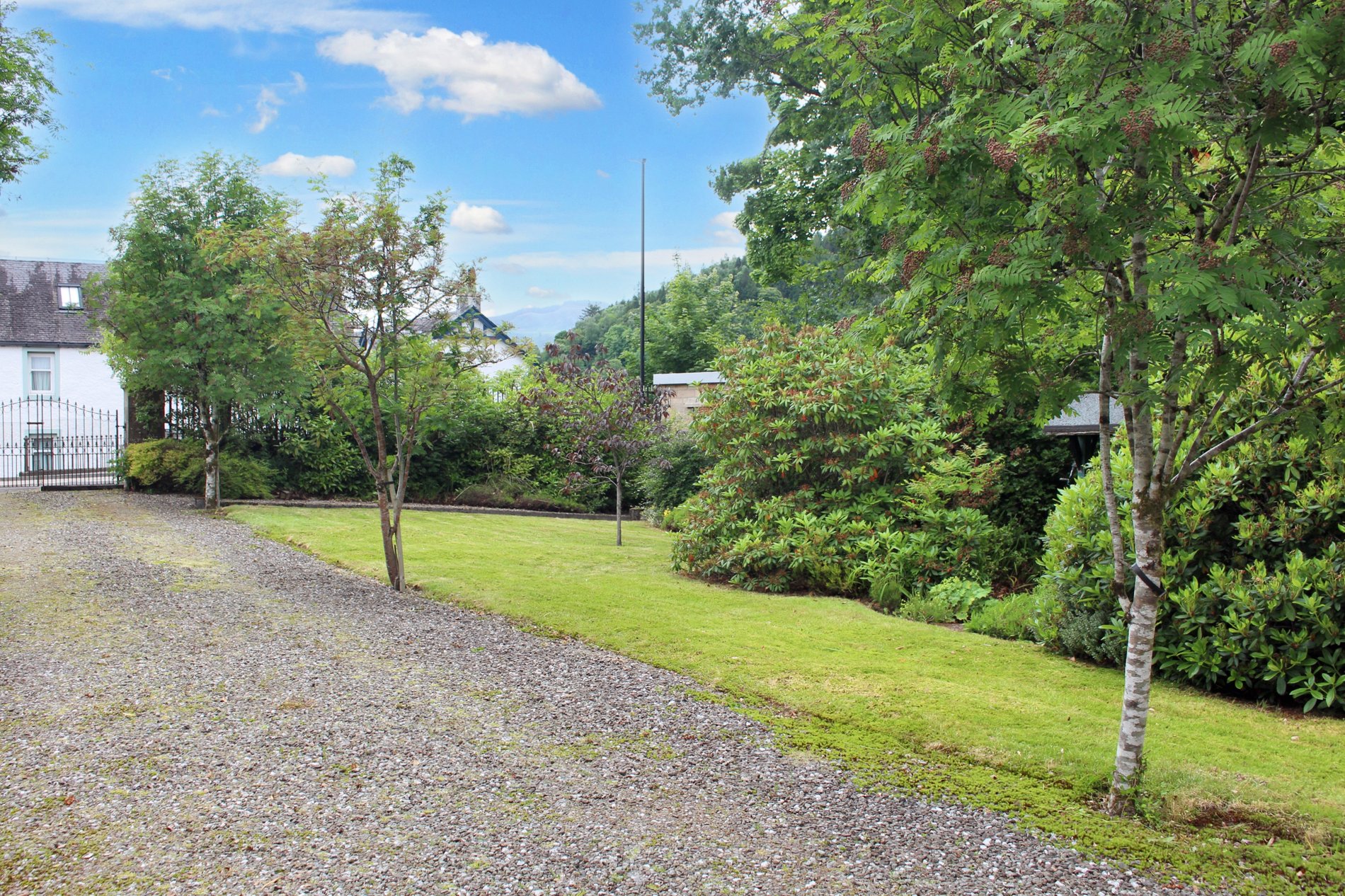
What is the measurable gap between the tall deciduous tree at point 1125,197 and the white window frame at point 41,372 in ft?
118

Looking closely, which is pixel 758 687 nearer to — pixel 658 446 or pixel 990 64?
pixel 990 64

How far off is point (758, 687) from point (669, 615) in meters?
2.29

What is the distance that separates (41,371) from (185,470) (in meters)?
19.4

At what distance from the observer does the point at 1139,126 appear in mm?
2883

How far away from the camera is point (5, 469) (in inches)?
1016

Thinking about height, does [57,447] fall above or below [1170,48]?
below

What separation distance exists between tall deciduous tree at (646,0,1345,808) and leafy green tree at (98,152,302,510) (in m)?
13.8

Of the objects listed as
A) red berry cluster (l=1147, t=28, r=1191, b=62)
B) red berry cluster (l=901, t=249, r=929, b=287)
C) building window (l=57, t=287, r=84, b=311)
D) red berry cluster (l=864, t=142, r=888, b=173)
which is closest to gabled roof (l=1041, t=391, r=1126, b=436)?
red berry cluster (l=901, t=249, r=929, b=287)

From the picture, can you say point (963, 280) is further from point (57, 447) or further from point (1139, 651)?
point (57, 447)

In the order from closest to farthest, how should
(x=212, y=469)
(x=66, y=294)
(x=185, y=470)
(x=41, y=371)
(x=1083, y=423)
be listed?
(x=1083, y=423), (x=212, y=469), (x=185, y=470), (x=41, y=371), (x=66, y=294)

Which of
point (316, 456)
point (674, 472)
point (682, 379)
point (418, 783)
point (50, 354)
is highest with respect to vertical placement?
point (50, 354)

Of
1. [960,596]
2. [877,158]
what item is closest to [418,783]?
[877,158]

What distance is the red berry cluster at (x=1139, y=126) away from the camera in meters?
2.88

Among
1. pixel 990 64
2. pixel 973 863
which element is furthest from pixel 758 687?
pixel 990 64
